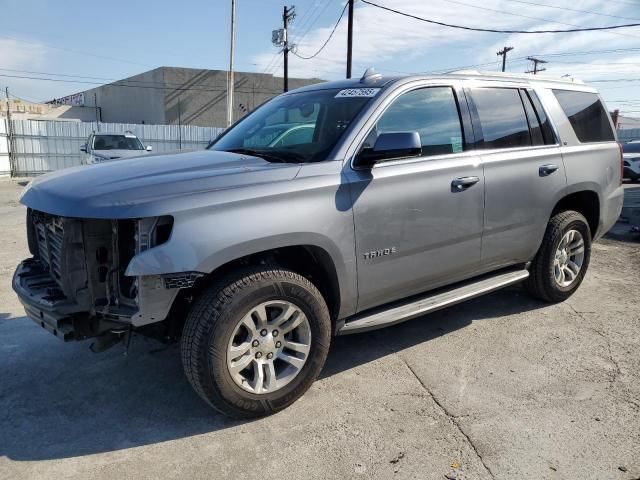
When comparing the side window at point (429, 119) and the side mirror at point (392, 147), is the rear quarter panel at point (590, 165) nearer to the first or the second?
the side window at point (429, 119)

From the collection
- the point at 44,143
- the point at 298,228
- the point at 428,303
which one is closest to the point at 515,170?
the point at 428,303

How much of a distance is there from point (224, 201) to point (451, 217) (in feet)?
5.55

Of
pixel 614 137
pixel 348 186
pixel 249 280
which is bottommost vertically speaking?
pixel 249 280

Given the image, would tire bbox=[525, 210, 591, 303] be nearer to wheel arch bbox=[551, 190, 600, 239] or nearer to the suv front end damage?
wheel arch bbox=[551, 190, 600, 239]

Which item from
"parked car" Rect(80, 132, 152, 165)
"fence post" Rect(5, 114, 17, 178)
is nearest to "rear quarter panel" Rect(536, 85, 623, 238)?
"parked car" Rect(80, 132, 152, 165)

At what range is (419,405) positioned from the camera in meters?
3.02

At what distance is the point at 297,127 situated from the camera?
3.71m

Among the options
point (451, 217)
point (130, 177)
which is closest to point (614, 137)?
point (451, 217)

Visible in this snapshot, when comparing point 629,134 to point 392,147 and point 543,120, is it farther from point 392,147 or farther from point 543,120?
point 392,147

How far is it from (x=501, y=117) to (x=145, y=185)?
285 cm

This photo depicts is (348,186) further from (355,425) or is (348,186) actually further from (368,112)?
(355,425)

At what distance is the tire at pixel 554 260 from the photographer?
438cm

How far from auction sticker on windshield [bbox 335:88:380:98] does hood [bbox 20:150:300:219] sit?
845 mm

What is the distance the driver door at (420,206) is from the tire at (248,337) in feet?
1.39
